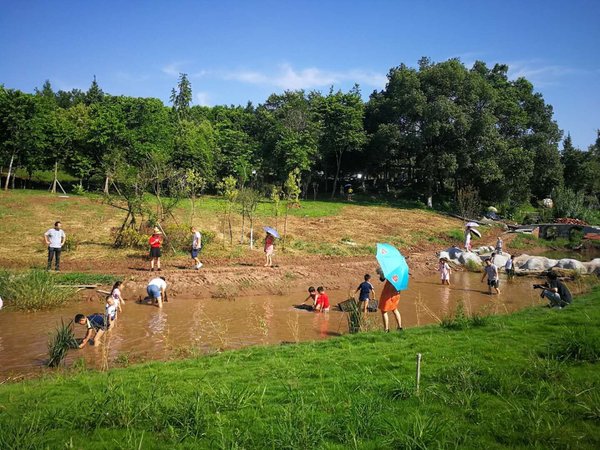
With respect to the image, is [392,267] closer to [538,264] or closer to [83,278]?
[83,278]

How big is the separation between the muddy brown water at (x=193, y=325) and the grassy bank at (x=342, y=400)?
94.2 inches

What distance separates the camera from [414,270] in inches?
931

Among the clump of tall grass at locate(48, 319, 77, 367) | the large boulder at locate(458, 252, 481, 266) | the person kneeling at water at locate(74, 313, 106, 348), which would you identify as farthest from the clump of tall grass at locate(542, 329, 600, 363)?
the large boulder at locate(458, 252, 481, 266)

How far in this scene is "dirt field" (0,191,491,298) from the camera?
18.1 m

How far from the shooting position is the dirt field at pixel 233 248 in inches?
714

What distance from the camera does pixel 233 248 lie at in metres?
23.3

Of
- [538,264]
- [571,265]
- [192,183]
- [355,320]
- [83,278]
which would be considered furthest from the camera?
[538,264]

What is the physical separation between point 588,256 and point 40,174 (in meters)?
55.0

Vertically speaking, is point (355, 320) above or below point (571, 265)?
below

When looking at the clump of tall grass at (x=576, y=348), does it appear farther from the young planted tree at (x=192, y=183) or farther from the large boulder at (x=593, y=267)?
A: the large boulder at (x=593, y=267)

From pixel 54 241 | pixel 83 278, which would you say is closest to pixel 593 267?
pixel 83 278

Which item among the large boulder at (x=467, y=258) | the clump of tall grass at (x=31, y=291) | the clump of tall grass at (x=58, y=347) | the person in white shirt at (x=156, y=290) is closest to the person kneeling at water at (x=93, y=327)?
the clump of tall grass at (x=58, y=347)

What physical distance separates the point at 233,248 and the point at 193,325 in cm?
1011

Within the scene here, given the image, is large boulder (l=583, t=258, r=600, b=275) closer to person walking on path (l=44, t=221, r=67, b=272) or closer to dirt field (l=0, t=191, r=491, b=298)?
dirt field (l=0, t=191, r=491, b=298)
